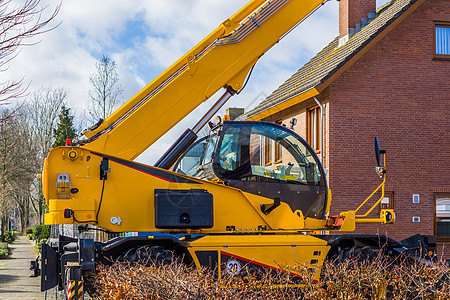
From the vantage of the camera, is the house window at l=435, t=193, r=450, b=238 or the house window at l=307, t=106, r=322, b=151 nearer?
the house window at l=435, t=193, r=450, b=238

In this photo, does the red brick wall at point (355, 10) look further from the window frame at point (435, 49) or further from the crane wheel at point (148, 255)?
the crane wheel at point (148, 255)

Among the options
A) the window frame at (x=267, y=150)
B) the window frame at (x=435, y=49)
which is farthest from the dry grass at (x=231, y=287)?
the window frame at (x=435, y=49)

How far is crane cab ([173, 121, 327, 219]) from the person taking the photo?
10461 mm

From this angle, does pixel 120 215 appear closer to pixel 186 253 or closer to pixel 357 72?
pixel 186 253

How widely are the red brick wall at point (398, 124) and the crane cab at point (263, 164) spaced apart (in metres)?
8.91

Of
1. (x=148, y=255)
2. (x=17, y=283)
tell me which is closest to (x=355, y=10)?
(x=17, y=283)

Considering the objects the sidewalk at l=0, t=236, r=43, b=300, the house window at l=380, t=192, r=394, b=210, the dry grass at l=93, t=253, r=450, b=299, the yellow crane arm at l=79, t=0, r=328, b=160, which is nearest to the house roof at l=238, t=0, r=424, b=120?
the house window at l=380, t=192, r=394, b=210

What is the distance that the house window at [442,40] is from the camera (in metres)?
20.8

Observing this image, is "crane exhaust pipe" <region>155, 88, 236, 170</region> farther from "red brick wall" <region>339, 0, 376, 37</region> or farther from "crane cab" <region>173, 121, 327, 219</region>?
"red brick wall" <region>339, 0, 376, 37</region>

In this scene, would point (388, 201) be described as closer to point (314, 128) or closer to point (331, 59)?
point (314, 128)

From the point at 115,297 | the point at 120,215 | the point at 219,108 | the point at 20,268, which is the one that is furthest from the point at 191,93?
the point at 20,268

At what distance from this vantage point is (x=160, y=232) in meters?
Answer: 10.0

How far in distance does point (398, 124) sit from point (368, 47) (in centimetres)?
258

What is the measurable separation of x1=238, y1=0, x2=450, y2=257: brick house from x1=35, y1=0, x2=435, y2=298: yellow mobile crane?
8.70 m
